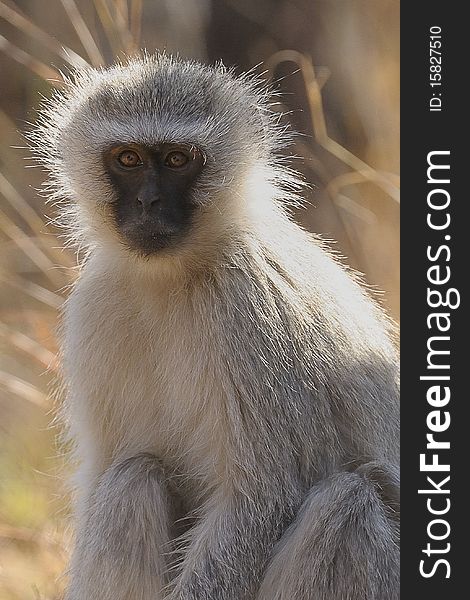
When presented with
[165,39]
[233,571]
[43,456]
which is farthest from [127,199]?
[165,39]

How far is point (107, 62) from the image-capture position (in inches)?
297

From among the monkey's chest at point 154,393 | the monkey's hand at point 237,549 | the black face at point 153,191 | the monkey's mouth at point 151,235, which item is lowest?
the monkey's hand at point 237,549

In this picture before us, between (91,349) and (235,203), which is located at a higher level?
(235,203)

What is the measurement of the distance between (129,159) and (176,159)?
19 centimetres

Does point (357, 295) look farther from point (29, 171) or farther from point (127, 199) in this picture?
point (29, 171)

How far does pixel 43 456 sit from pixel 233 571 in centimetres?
336

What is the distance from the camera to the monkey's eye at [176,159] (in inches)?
187

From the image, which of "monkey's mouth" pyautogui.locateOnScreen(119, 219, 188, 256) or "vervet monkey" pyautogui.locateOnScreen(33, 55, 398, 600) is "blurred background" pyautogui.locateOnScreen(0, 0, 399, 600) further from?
"monkey's mouth" pyautogui.locateOnScreen(119, 219, 188, 256)

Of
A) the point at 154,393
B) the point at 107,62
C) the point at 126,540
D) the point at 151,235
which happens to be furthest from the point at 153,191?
the point at 107,62

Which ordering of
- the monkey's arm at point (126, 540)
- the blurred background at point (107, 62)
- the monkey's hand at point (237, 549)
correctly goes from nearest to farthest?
1. the monkey's hand at point (237, 549)
2. the monkey's arm at point (126, 540)
3. the blurred background at point (107, 62)

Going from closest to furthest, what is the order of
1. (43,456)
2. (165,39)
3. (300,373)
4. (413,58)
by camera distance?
(413,58)
(300,373)
(43,456)
(165,39)

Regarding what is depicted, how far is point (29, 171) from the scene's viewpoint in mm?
10172

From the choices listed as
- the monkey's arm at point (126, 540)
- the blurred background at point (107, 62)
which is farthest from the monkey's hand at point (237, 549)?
the blurred background at point (107, 62)

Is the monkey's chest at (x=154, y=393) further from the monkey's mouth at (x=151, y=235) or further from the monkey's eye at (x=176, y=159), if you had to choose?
the monkey's eye at (x=176, y=159)
